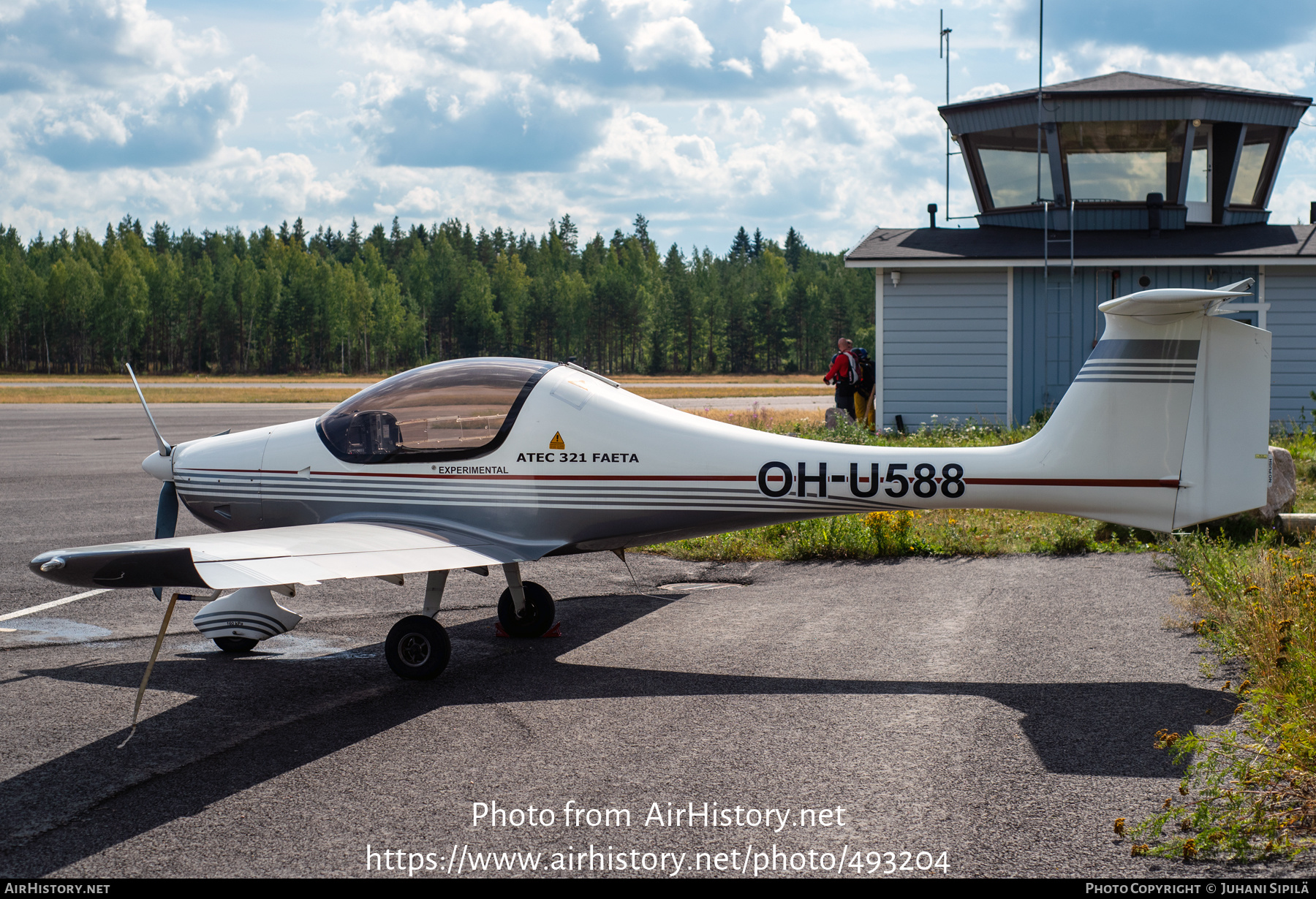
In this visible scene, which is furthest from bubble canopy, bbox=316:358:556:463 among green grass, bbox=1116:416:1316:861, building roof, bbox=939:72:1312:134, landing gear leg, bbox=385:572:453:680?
building roof, bbox=939:72:1312:134

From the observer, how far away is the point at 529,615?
26.2ft

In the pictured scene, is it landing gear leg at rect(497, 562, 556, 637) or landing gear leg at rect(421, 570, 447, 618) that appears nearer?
landing gear leg at rect(421, 570, 447, 618)

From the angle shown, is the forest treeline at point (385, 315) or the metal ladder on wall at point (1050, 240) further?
the forest treeline at point (385, 315)

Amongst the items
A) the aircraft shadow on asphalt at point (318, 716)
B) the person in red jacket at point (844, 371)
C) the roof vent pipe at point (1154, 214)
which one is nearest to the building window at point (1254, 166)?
the roof vent pipe at point (1154, 214)

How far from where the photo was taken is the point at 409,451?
7535mm

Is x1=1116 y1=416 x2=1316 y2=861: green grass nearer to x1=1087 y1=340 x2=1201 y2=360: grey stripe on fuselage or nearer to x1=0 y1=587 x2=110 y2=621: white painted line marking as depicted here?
x1=1087 y1=340 x2=1201 y2=360: grey stripe on fuselage

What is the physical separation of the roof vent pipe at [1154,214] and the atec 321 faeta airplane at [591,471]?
51.0 feet

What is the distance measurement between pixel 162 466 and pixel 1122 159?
Result: 19.1 m

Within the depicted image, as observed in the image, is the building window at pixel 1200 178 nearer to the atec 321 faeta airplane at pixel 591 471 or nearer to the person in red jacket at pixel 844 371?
the person in red jacket at pixel 844 371

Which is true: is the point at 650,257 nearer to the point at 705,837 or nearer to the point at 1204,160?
the point at 1204,160

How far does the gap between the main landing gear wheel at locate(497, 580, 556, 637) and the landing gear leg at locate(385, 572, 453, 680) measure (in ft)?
3.94

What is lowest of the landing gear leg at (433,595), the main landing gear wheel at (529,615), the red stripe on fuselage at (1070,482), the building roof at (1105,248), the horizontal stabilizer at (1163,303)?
the main landing gear wheel at (529,615)

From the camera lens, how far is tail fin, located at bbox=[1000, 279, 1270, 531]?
20.6 ft

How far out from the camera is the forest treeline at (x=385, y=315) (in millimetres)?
100250
